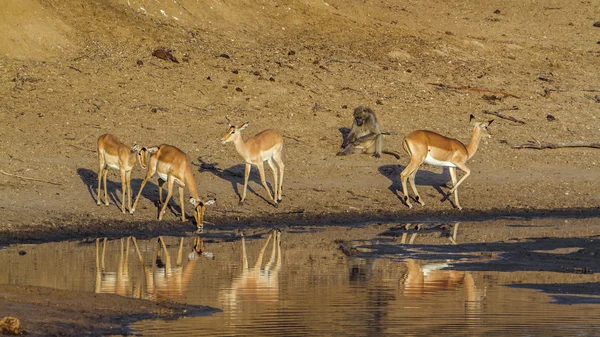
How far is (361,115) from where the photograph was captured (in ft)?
65.5

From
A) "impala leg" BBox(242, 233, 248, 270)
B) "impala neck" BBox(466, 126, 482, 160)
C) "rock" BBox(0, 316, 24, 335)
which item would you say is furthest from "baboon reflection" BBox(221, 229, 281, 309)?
"impala neck" BBox(466, 126, 482, 160)

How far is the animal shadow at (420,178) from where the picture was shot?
18525 millimetres

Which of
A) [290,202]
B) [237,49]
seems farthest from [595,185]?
[237,49]

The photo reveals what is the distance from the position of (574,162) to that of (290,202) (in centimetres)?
604

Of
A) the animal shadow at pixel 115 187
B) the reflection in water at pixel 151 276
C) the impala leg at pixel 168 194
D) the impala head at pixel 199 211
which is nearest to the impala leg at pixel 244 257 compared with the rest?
the reflection in water at pixel 151 276

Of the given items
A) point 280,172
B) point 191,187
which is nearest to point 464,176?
point 280,172

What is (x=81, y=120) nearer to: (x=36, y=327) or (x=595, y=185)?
(x=595, y=185)

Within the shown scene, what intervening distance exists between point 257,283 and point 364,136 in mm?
8489

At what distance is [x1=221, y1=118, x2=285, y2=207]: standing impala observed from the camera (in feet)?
56.4

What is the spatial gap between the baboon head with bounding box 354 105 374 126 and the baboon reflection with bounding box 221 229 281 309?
6.20 meters

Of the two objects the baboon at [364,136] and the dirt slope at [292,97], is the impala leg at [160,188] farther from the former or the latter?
the baboon at [364,136]

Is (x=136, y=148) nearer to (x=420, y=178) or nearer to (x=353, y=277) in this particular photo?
(x=353, y=277)

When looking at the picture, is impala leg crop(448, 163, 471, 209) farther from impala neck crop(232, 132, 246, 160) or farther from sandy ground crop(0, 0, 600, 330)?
impala neck crop(232, 132, 246, 160)

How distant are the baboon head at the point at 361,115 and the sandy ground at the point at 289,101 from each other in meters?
0.60
